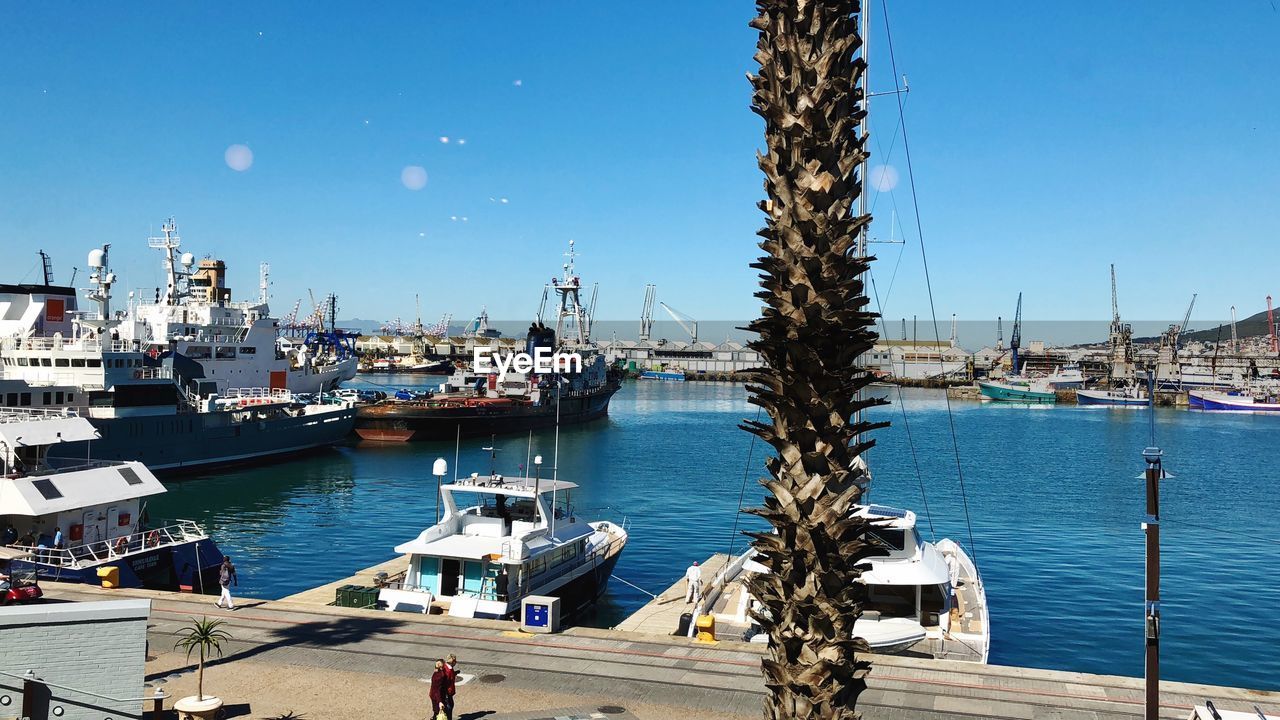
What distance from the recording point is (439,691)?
16.4 m

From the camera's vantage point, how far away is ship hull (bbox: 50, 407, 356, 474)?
197 ft

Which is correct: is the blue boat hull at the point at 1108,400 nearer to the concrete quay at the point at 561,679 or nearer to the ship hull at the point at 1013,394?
the ship hull at the point at 1013,394

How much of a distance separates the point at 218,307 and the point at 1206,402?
520ft

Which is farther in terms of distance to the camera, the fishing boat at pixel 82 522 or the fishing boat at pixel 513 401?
the fishing boat at pixel 513 401

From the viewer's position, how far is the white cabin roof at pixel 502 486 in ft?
95.8

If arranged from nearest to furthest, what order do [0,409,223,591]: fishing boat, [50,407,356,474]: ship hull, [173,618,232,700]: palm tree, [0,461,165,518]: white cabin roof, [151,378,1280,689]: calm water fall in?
1. [173,618,232,700]: palm tree
2. [0,409,223,591]: fishing boat
3. [0,461,165,518]: white cabin roof
4. [151,378,1280,689]: calm water
5. [50,407,356,474]: ship hull

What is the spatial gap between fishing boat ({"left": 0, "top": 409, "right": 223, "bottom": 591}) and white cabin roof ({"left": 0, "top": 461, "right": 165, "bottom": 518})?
27 mm

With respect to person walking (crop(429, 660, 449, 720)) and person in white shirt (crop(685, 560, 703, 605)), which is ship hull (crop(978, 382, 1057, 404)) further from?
person walking (crop(429, 660, 449, 720))

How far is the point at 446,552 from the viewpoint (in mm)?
26562

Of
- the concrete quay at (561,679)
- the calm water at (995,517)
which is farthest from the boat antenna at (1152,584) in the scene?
the calm water at (995,517)

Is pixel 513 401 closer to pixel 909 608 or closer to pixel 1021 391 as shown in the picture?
pixel 909 608

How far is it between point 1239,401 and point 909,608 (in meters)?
162

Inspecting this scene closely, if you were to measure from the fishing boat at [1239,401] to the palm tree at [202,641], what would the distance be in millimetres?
171012

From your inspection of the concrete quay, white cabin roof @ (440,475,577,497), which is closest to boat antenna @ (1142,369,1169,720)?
the concrete quay
